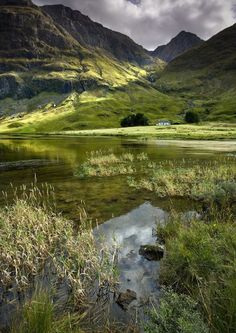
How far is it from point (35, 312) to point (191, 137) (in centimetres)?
9888

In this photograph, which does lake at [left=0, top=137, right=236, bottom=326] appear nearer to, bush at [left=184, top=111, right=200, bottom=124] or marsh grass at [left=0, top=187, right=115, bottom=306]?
marsh grass at [left=0, top=187, right=115, bottom=306]

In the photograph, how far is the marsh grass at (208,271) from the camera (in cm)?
730

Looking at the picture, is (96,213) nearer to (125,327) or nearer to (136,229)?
(136,229)

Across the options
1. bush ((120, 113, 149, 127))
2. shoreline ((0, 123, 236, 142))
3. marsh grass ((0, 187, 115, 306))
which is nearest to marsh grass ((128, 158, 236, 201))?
marsh grass ((0, 187, 115, 306))

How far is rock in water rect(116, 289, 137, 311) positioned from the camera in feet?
32.5

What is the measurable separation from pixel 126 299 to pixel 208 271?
266 cm

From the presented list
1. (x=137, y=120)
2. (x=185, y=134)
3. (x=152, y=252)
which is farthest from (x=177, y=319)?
(x=137, y=120)

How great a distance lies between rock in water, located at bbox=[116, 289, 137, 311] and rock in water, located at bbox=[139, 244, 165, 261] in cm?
291

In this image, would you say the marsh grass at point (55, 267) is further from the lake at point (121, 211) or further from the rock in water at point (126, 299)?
the lake at point (121, 211)

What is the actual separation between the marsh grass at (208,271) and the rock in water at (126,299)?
1.16m

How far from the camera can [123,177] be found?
113 ft

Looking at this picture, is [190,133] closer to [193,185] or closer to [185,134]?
[185,134]

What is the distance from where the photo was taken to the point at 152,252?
13727 millimetres

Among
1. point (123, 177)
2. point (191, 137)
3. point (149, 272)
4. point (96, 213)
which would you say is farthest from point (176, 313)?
point (191, 137)
